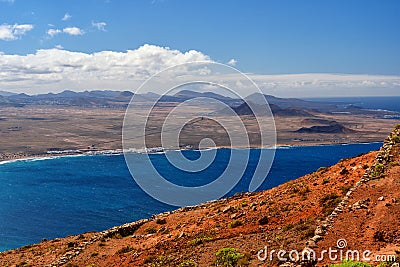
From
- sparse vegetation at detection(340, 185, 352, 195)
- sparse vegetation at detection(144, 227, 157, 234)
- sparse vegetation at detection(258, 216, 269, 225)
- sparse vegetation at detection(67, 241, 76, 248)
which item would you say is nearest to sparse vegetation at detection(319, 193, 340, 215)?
sparse vegetation at detection(340, 185, 352, 195)

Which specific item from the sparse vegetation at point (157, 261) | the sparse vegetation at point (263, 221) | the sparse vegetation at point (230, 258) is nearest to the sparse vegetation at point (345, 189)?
the sparse vegetation at point (263, 221)

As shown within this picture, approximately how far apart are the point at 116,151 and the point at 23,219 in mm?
105960

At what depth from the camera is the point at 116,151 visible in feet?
627

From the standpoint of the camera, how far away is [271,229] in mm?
20953

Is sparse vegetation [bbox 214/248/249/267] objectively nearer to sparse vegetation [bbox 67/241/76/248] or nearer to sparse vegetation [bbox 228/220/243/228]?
sparse vegetation [bbox 228/220/243/228]

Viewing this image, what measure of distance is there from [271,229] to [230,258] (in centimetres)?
384

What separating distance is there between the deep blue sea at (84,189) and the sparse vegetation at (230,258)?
203 ft

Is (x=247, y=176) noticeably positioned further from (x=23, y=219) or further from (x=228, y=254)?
(x=228, y=254)

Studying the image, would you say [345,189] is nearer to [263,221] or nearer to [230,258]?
[263,221]

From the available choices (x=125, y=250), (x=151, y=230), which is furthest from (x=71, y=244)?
(x=125, y=250)

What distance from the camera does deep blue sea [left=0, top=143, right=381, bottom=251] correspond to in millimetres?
80950

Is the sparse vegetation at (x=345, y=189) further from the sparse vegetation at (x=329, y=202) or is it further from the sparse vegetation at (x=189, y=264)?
the sparse vegetation at (x=189, y=264)

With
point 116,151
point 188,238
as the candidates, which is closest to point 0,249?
point 188,238

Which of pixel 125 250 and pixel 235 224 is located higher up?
pixel 235 224
